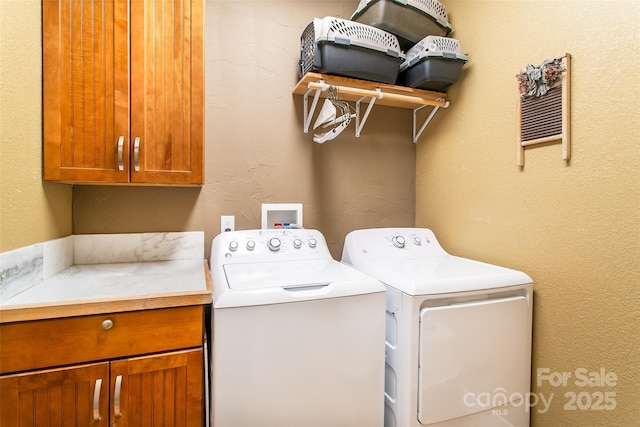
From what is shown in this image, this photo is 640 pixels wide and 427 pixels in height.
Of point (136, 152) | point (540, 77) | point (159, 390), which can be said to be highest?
point (540, 77)

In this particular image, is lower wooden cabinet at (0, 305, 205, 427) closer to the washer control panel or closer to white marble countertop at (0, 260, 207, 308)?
white marble countertop at (0, 260, 207, 308)

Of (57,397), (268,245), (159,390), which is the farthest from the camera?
(268,245)

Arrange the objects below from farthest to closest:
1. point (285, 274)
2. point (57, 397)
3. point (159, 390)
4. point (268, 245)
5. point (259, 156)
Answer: point (259, 156) < point (268, 245) < point (285, 274) < point (159, 390) < point (57, 397)

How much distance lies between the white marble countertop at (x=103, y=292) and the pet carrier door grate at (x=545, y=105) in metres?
1.53

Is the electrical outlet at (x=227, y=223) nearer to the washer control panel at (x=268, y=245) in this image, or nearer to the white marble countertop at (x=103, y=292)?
the washer control panel at (x=268, y=245)

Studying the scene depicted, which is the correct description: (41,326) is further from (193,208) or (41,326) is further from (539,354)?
(539,354)

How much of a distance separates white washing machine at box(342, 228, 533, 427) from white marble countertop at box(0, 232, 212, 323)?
2.51ft

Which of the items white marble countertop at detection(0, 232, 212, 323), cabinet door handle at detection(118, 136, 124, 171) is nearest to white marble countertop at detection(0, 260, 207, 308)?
white marble countertop at detection(0, 232, 212, 323)

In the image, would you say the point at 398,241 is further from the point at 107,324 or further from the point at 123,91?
the point at 123,91

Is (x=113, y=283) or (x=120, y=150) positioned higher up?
(x=120, y=150)

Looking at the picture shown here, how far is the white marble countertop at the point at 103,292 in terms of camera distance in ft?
3.22

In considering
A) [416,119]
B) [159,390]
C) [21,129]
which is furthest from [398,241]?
[21,129]

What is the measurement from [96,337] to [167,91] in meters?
0.99

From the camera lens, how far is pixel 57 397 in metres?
1.01
